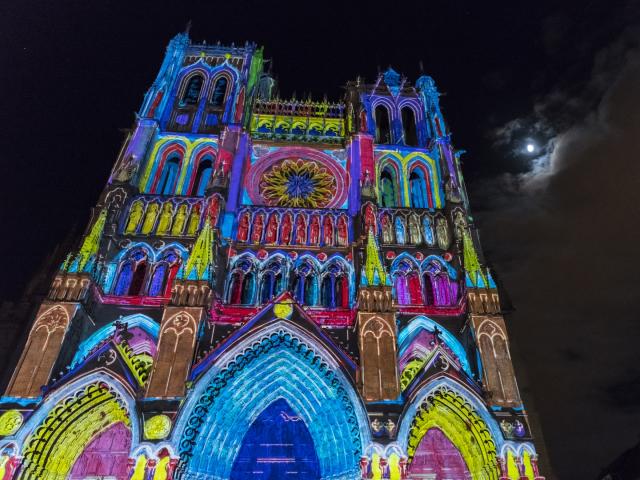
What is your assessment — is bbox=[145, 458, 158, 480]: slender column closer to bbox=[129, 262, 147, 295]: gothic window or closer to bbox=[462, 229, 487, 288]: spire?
bbox=[129, 262, 147, 295]: gothic window

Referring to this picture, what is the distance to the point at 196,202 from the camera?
70.8 feet

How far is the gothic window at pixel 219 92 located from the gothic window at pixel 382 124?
9.65 metres

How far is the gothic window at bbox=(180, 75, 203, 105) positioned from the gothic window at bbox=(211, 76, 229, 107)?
3.26ft

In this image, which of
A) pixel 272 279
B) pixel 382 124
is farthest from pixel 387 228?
pixel 382 124

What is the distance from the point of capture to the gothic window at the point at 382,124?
27531mm

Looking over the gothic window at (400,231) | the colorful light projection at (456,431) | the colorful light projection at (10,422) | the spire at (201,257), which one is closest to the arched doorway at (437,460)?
the colorful light projection at (456,431)

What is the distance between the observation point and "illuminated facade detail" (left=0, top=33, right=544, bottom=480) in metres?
14.2

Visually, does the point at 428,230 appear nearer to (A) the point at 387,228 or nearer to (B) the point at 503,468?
(A) the point at 387,228

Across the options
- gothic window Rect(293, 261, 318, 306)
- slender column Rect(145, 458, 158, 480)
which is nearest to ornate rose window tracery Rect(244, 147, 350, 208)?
gothic window Rect(293, 261, 318, 306)

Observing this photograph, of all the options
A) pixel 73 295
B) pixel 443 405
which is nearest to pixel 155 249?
pixel 73 295

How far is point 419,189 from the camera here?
24359mm

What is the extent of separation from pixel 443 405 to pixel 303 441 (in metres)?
5.23

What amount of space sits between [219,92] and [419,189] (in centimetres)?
1393

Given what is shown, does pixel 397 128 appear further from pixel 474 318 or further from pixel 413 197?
pixel 474 318
